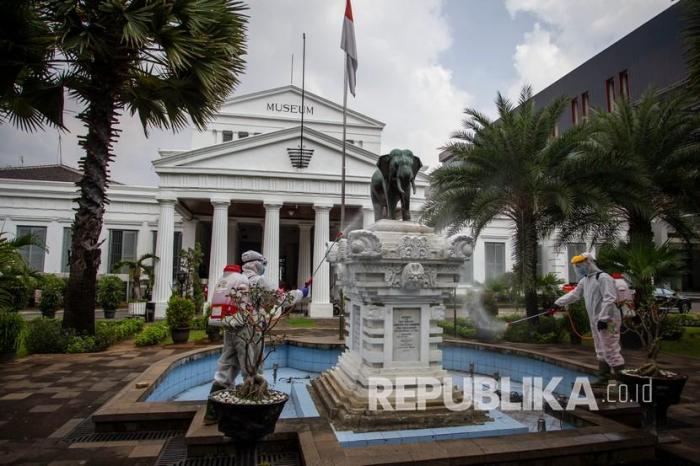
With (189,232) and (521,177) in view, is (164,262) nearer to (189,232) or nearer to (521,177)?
(189,232)

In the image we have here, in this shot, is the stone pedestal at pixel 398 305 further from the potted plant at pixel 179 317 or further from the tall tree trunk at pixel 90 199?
the tall tree trunk at pixel 90 199

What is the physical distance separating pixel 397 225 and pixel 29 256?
3051 centimetres

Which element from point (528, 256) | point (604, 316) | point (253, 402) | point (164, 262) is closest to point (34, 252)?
point (164, 262)

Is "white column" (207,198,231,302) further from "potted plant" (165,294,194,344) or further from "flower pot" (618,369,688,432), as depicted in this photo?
"flower pot" (618,369,688,432)

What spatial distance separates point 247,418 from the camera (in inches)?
148

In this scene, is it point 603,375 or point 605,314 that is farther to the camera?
point 603,375

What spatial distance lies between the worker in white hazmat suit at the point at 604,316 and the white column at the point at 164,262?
19.1 metres

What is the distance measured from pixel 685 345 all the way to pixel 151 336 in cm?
1453

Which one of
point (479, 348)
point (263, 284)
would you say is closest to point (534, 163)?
point (479, 348)

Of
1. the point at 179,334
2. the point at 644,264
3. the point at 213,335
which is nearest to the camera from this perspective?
the point at 644,264

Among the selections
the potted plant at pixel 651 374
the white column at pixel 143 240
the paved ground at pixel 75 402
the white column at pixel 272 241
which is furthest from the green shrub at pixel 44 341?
the white column at pixel 143 240

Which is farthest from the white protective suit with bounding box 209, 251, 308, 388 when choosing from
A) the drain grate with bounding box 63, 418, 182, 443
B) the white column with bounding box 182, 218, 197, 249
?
the white column with bounding box 182, 218, 197, 249

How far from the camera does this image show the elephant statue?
6570 mm

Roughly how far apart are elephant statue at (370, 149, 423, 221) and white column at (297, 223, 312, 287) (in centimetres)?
2125
